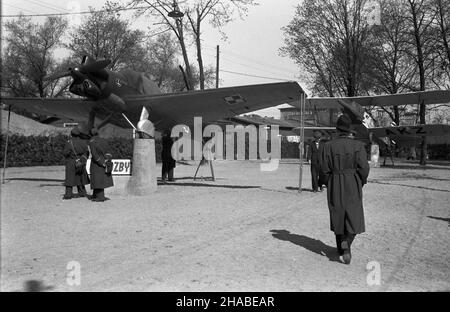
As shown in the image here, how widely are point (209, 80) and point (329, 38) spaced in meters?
29.2

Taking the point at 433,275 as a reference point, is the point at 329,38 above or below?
Answer: above

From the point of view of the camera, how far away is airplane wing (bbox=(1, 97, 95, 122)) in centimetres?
1716

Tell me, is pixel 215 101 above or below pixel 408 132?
above

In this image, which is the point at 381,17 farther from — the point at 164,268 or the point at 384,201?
the point at 164,268

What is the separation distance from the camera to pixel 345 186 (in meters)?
5.68

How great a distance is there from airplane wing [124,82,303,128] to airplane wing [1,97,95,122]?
9.98ft

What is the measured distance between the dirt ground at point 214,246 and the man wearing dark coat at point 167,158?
4.97 m

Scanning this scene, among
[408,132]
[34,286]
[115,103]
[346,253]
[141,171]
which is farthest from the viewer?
[408,132]

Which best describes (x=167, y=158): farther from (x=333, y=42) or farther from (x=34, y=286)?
(x=333, y=42)

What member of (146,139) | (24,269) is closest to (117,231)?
(24,269)

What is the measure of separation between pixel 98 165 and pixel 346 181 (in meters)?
6.99

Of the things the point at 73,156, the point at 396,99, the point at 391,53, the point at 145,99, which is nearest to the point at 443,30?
the point at 391,53

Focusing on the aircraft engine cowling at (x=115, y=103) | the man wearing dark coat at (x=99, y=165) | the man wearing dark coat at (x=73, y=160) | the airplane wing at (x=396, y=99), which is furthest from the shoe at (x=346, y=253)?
the airplane wing at (x=396, y=99)
